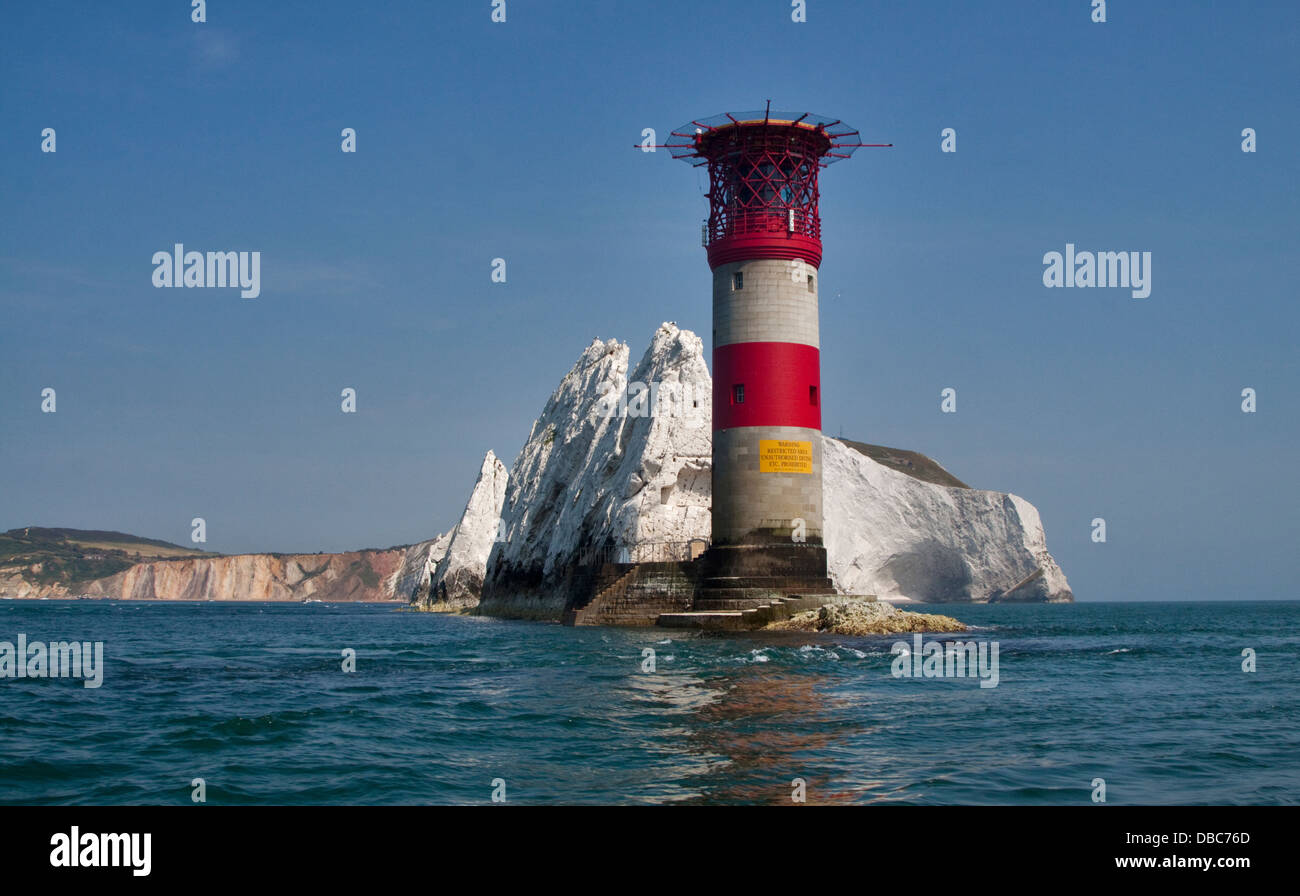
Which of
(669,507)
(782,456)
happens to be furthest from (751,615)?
(669,507)

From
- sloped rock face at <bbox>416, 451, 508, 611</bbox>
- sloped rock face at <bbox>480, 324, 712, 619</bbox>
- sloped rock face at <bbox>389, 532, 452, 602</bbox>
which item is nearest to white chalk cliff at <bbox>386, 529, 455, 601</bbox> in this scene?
sloped rock face at <bbox>389, 532, 452, 602</bbox>

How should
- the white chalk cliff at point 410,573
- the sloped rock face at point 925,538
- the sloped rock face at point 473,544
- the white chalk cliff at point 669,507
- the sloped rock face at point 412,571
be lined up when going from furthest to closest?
the white chalk cliff at point 410,573, the sloped rock face at point 412,571, the sloped rock face at point 925,538, the sloped rock face at point 473,544, the white chalk cliff at point 669,507

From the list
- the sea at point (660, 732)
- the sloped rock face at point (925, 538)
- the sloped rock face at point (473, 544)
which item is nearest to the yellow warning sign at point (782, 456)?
the sea at point (660, 732)

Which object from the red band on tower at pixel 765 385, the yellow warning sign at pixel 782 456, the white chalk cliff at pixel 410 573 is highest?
the red band on tower at pixel 765 385

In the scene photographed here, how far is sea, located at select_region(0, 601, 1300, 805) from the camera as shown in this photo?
1088 centimetres

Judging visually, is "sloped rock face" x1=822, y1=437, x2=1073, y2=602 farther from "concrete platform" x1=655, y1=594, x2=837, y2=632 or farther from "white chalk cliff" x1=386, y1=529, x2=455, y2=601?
"concrete platform" x1=655, y1=594, x2=837, y2=632

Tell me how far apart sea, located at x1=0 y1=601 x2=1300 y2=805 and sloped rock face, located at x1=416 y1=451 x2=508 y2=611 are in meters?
59.7

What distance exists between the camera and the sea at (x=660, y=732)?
428 inches

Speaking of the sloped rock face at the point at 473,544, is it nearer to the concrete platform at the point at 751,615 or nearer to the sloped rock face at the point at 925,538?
the sloped rock face at the point at 925,538

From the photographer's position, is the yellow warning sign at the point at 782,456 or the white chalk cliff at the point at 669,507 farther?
the white chalk cliff at the point at 669,507

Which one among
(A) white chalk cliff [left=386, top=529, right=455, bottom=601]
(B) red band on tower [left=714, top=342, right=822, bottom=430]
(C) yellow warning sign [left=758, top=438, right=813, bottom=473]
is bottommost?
(A) white chalk cliff [left=386, top=529, right=455, bottom=601]

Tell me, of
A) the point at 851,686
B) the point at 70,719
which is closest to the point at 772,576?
the point at 851,686

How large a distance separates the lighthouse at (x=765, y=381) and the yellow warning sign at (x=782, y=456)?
0.03 meters
